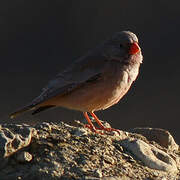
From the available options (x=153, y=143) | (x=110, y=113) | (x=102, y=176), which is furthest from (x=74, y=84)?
(x=110, y=113)

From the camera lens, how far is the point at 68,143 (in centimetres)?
478

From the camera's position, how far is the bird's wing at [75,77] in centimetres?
608

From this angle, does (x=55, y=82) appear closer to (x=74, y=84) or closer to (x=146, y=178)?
(x=74, y=84)

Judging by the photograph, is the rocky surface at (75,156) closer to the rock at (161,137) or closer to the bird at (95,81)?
the rock at (161,137)

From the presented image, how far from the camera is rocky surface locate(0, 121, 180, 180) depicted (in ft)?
14.3

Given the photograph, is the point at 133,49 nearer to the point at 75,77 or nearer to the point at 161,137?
the point at 75,77

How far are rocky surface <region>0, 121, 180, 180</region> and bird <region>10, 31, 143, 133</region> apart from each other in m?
0.80

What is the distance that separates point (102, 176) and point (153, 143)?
1.31 meters

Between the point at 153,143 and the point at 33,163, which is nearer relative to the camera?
the point at 33,163

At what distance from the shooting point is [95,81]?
606 centimetres

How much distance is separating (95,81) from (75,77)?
242mm

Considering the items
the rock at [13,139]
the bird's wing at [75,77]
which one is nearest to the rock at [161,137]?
the bird's wing at [75,77]

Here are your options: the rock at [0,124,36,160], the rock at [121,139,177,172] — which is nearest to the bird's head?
the rock at [121,139,177,172]

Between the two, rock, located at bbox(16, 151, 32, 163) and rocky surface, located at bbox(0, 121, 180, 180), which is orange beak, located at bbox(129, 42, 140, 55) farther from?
rock, located at bbox(16, 151, 32, 163)
